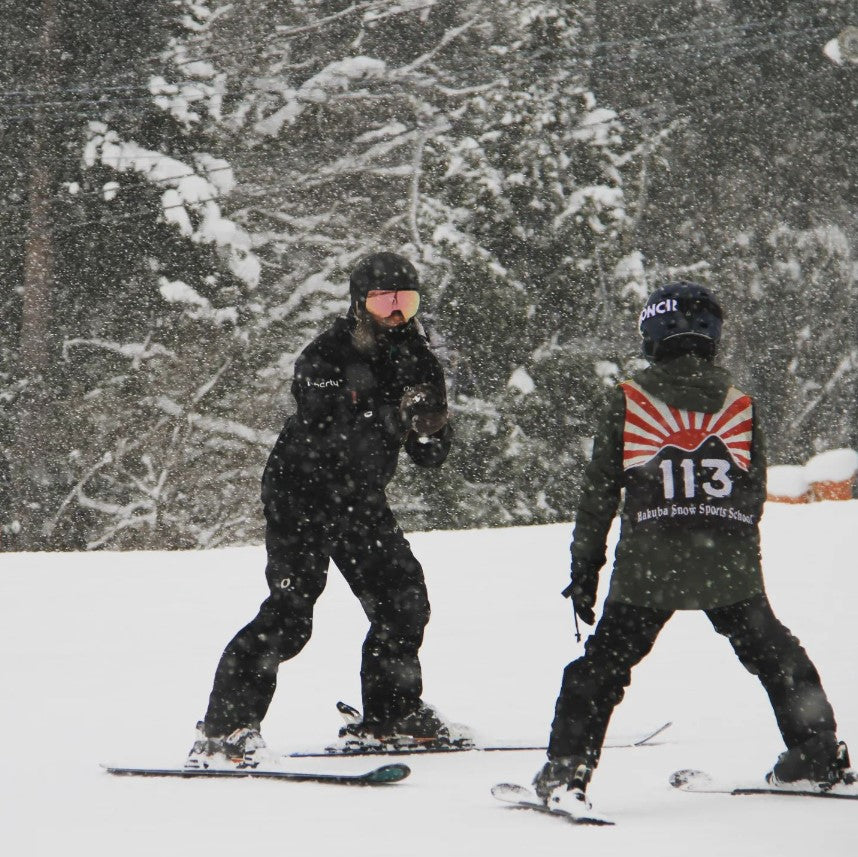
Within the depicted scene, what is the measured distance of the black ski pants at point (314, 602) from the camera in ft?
13.8

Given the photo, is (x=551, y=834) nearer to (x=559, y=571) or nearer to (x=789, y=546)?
(x=559, y=571)

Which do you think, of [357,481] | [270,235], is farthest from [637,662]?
[270,235]

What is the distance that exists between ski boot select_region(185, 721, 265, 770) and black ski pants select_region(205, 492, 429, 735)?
3 cm

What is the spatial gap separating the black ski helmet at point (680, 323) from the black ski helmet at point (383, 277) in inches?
37.1

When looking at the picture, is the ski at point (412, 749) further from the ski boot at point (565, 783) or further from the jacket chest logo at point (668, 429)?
the jacket chest logo at point (668, 429)

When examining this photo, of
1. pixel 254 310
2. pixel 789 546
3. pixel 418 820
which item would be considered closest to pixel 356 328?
pixel 418 820

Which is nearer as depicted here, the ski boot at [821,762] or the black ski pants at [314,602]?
the ski boot at [821,762]

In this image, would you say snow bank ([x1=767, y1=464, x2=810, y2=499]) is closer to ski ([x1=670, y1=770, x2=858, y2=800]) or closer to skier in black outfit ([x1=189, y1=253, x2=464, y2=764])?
skier in black outfit ([x1=189, y1=253, x2=464, y2=764])

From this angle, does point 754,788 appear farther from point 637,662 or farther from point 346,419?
point 346,419

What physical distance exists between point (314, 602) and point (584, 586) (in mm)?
1116

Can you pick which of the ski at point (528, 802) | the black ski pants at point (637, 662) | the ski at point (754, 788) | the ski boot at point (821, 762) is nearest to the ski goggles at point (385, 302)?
the black ski pants at point (637, 662)

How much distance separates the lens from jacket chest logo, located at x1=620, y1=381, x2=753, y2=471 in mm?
3545

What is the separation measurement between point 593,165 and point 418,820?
63.9ft

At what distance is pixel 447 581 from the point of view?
967 cm
